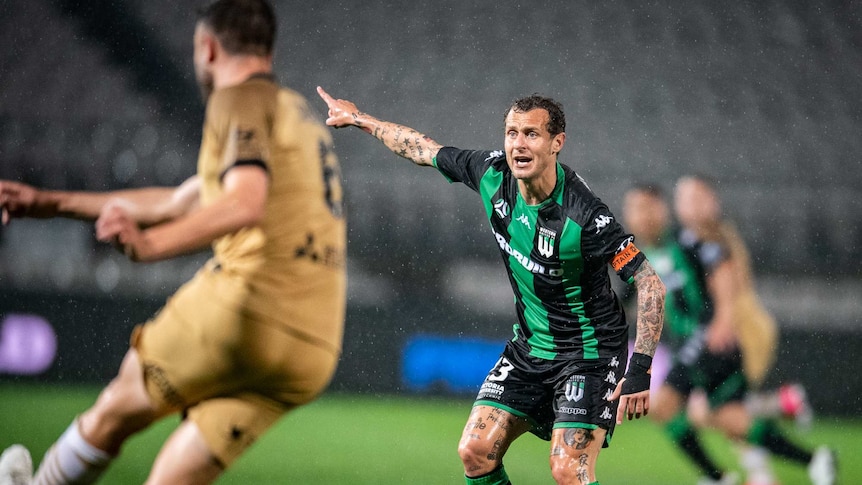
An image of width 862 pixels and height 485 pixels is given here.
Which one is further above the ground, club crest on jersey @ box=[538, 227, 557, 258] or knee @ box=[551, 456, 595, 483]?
club crest on jersey @ box=[538, 227, 557, 258]

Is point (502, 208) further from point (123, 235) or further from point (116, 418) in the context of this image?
point (123, 235)

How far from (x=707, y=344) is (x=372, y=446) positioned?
7.49ft

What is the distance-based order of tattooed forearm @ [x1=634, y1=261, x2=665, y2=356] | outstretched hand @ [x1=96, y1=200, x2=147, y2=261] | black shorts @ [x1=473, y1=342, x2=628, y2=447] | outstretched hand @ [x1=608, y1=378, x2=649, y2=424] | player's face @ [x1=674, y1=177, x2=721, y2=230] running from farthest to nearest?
1. player's face @ [x1=674, y1=177, x2=721, y2=230]
2. black shorts @ [x1=473, y1=342, x2=628, y2=447]
3. tattooed forearm @ [x1=634, y1=261, x2=665, y2=356]
4. outstretched hand @ [x1=608, y1=378, x2=649, y2=424]
5. outstretched hand @ [x1=96, y1=200, x2=147, y2=261]

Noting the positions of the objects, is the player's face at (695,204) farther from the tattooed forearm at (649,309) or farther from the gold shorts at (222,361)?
the gold shorts at (222,361)

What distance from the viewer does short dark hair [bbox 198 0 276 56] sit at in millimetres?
2785

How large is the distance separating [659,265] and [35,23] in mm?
4660

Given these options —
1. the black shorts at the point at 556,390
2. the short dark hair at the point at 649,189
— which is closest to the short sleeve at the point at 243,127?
the black shorts at the point at 556,390

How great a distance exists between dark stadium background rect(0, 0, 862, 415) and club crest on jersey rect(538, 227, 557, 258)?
2756 millimetres

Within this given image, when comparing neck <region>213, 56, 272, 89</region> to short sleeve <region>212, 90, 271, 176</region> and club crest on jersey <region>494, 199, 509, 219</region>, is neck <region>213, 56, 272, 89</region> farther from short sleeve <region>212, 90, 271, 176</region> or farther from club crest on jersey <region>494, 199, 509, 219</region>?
club crest on jersey <region>494, 199, 509, 219</region>

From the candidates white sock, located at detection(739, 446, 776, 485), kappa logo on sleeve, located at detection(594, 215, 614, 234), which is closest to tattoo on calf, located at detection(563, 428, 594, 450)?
kappa logo on sleeve, located at detection(594, 215, 614, 234)

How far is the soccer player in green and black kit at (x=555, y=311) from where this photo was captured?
3.97 metres

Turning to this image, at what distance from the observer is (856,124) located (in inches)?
276

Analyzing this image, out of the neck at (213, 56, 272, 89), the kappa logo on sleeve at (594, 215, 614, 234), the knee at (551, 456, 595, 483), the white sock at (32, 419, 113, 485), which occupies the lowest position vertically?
the knee at (551, 456, 595, 483)

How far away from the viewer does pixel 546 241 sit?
411 centimetres
